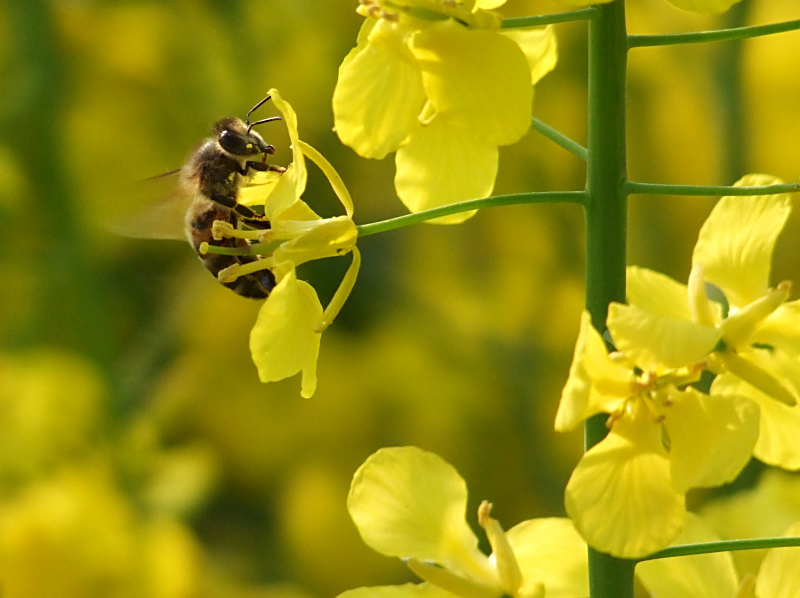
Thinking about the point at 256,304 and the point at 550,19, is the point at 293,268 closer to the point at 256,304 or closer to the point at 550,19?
the point at 550,19

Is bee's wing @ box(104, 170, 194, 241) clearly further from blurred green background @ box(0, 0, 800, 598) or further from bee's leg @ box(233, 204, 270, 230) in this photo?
blurred green background @ box(0, 0, 800, 598)

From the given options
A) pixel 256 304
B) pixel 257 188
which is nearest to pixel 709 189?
pixel 257 188

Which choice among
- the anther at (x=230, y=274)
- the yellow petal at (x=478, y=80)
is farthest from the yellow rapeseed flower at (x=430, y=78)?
the anther at (x=230, y=274)

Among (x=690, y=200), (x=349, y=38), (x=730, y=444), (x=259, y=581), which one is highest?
(x=349, y=38)

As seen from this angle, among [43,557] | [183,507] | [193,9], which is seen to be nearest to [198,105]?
[193,9]

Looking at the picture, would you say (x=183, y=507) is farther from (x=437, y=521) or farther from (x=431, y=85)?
(x=431, y=85)

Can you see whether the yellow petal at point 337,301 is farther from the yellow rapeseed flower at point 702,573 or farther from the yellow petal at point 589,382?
the yellow rapeseed flower at point 702,573
